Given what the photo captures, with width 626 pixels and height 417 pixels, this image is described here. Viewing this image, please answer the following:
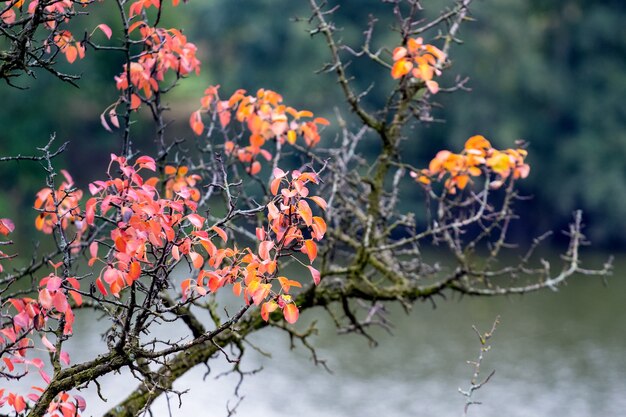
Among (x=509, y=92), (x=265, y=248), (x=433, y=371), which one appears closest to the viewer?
(x=265, y=248)

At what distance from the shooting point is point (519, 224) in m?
32.3

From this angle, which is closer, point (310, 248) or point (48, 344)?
point (310, 248)

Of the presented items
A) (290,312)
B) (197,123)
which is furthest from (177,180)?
(290,312)

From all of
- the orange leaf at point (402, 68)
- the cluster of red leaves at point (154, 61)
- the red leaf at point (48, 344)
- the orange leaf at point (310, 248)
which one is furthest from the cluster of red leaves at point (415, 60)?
the red leaf at point (48, 344)

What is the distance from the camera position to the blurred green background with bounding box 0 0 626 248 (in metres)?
30.7

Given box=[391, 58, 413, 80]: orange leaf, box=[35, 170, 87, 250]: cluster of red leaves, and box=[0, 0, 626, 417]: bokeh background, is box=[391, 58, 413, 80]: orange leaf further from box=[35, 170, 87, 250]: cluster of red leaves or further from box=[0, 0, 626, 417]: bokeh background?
box=[0, 0, 626, 417]: bokeh background

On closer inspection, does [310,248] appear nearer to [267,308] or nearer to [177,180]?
[267,308]

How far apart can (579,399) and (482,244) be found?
15.8 metres

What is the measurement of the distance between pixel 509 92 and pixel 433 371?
16282 mm

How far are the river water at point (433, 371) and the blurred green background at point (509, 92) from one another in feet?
27.9

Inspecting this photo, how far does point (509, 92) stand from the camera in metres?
31.8

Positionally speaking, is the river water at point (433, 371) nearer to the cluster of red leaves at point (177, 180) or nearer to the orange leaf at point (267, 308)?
the cluster of red leaves at point (177, 180)

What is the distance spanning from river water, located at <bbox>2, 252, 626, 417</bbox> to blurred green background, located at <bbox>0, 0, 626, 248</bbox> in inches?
335

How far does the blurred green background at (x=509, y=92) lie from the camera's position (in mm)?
30656
